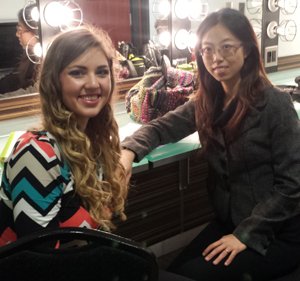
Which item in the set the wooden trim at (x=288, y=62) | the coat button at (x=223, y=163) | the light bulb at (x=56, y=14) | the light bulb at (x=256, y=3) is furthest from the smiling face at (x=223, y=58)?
the wooden trim at (x=288, y=62)

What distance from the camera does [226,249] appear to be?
51.8 inches

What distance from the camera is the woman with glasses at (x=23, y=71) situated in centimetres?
203

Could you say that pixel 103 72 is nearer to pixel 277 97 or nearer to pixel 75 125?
pixel 75 125

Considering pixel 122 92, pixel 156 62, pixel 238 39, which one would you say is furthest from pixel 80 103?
pixel 156 62

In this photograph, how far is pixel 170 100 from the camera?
6.10 ft

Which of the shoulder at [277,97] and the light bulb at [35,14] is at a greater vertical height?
the light bulb at [35,14]

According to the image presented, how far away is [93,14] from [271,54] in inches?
64.0

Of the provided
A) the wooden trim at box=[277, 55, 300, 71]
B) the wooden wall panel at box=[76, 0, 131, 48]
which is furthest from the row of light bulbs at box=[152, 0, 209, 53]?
the wooden trim at box=[277, 55, 300, 71]

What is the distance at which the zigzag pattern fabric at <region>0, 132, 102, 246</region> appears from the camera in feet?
2.96

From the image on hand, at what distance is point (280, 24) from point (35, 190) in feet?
9.85

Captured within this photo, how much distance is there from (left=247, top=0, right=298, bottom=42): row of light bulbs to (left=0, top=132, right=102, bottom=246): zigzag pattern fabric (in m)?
2.55

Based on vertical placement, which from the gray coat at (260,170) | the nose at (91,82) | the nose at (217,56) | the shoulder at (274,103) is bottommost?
the gray coat at (260,170)

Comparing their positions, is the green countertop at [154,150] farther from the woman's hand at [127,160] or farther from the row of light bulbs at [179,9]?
the row of light bulbs at [179,9]

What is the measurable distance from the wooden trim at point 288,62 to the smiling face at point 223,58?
212 centimetres
